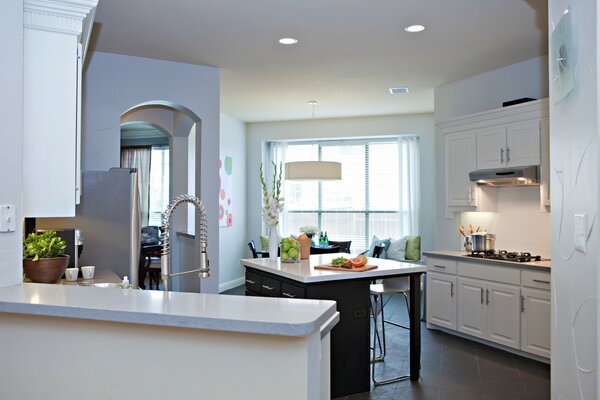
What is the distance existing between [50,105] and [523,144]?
155 inches

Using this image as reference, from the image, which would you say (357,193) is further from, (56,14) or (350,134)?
(56,14)

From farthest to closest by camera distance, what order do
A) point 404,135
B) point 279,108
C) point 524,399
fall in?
point 404,135, point 279,108, point 524,399

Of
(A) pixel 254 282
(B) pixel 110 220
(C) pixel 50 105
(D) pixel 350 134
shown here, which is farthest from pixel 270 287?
(D) pixel 350 134

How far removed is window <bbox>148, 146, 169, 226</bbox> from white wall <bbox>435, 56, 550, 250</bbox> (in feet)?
18.2

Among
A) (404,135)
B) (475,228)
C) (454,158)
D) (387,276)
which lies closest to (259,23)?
(387,276)

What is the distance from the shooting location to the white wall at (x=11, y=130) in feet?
6.34

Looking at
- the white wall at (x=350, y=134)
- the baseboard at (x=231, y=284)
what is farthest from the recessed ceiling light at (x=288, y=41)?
the baseboard at (x=231, y=284)

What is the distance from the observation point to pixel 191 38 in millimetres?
4305

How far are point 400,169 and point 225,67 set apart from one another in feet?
12.7

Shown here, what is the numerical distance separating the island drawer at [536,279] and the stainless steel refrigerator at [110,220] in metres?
3.17

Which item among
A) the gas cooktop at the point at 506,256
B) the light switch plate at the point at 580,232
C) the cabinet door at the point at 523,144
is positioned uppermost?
the cabinet door at the point at 523,144

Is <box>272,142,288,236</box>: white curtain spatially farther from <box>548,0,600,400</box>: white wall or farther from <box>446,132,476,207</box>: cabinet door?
<box>548,0,600,400</box>: white wall

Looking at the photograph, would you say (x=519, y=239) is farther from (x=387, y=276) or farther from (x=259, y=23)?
(x=259, y=23)

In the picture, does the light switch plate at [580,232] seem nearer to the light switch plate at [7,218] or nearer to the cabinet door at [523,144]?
the light switch plate at [7,218]
